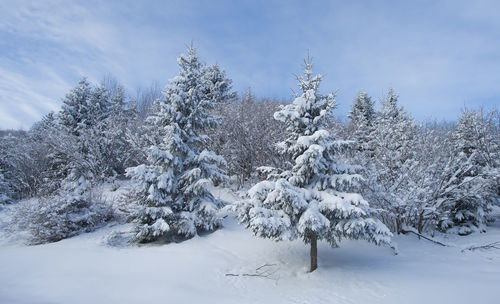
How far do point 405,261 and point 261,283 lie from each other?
18.6 ft

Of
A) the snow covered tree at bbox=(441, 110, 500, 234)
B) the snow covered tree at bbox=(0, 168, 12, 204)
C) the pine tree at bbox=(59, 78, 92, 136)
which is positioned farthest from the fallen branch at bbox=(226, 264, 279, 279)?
the pine tree at bbox=(59, 78, 92, 136)

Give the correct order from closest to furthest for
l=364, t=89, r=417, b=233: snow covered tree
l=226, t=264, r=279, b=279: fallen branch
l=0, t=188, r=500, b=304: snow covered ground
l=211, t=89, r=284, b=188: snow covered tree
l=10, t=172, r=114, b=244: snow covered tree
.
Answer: l=0, t=188, r=500, b=304: snow covered ground
l=226, t=264, r=279, b=279: fallen branch
l=364, t=89, r=417, b=233: snow covered tree
l=10, t=172, r=114, b=244: snow covered tree
l=211, t=89, r=284, b=188: snow covered tree

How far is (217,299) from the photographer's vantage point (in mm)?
6809

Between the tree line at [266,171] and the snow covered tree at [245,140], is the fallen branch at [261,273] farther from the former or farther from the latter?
the snow covered tree at [245,140]

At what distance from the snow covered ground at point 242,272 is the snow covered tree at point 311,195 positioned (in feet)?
4.37

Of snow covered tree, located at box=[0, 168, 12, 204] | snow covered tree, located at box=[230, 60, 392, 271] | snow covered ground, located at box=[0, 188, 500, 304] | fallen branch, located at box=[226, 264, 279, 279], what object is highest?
snow covered tree, located at box=[230, 60, 392, 271]

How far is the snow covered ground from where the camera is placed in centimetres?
655

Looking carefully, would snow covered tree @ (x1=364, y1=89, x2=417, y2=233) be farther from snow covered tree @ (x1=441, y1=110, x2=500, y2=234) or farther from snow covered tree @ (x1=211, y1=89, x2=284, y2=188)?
snow covered tree @ (x1=211, y1=89, x2=284, y2=188)

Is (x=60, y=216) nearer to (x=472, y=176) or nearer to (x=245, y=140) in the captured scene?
(x=245, y=140)

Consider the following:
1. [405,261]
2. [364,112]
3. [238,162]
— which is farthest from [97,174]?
[364,112]

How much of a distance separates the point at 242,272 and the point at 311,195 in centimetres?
344

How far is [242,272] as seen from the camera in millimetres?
8859

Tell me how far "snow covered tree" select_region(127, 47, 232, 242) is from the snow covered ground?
37.1 inches

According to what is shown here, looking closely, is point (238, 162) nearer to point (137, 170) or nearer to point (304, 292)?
point (137, 170)
